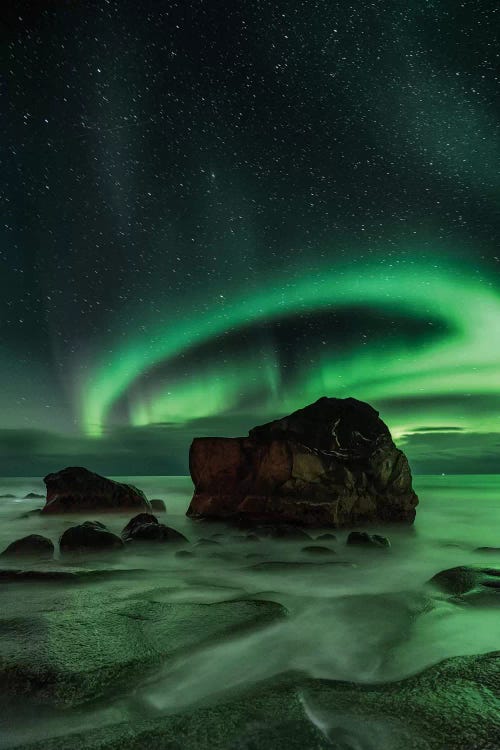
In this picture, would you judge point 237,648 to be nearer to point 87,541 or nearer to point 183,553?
point 183,553

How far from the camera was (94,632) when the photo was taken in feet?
11.1

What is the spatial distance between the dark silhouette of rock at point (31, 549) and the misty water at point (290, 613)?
0.76m

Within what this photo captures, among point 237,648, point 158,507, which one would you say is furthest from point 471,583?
point 158,507

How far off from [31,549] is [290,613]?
491 cm

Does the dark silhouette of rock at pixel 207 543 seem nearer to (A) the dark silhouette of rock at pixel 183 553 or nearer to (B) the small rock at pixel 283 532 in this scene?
(A) the dark silhouette of rock at pixel 183 553

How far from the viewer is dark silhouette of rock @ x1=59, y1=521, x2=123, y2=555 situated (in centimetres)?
725

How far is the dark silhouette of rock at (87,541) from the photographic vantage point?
7.25 meters

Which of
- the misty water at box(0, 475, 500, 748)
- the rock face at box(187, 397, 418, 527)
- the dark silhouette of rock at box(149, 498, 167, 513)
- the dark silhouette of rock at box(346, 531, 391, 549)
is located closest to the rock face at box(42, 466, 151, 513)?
the dark silhouette of rock at box(149, 498, 167, 513)

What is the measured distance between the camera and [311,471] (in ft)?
35.3

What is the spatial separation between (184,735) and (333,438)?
982cm

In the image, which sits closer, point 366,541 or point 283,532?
point 366,541

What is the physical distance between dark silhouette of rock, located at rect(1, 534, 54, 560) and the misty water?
760 millimetres

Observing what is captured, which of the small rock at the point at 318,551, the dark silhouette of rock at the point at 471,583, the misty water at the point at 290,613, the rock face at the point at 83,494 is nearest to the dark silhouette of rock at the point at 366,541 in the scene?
the misty water at the point at 290,613

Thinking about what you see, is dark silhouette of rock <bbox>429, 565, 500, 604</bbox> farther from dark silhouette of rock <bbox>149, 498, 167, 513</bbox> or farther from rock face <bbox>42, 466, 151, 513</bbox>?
dark silhouette of rock <bbox>149, 498, 167, 513</bbox>
